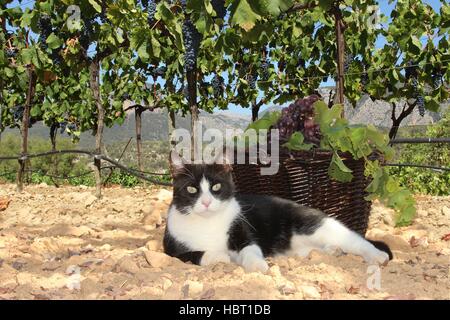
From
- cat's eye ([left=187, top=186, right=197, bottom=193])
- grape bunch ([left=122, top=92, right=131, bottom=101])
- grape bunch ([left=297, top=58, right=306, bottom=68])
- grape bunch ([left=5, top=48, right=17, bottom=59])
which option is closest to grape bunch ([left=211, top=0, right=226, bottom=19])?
cat's eye ([left=187, top=186, right=197, bottom=193])

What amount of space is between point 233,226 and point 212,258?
11.5 inches

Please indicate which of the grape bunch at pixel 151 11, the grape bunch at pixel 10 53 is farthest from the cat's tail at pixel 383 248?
the grape bunch at pixel 10 53

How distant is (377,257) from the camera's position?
331 cm

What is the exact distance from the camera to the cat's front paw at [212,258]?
3.27 metres

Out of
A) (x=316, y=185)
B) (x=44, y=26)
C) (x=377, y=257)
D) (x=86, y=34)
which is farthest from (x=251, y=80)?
(x=377, y=257)

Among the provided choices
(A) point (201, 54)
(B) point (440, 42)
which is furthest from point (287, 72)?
(B) point (440, 42)

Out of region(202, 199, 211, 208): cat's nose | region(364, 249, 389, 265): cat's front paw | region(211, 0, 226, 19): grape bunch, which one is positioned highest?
region(211, 0, 226, 19): grape bunch

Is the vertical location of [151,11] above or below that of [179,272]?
above

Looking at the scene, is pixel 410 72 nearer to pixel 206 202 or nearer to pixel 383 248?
pixel 383 248

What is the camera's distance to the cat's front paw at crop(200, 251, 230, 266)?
10.7 ft

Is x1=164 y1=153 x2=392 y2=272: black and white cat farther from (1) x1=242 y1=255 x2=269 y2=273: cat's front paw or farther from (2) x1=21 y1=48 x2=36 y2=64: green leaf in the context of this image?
(2) x1=21 y1=48 x2=36 y2=64: green leaf

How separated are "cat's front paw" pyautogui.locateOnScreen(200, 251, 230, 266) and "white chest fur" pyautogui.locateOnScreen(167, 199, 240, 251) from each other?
0.11 meters

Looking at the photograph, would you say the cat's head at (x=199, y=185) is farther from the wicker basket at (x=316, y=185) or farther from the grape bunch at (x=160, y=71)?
the grape bunch at (x=160, y=71)

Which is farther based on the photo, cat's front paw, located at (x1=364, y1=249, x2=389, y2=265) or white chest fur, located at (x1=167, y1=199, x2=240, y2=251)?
white chest fur, located at (x1=167, y1=199, x2=240, y2=251)
